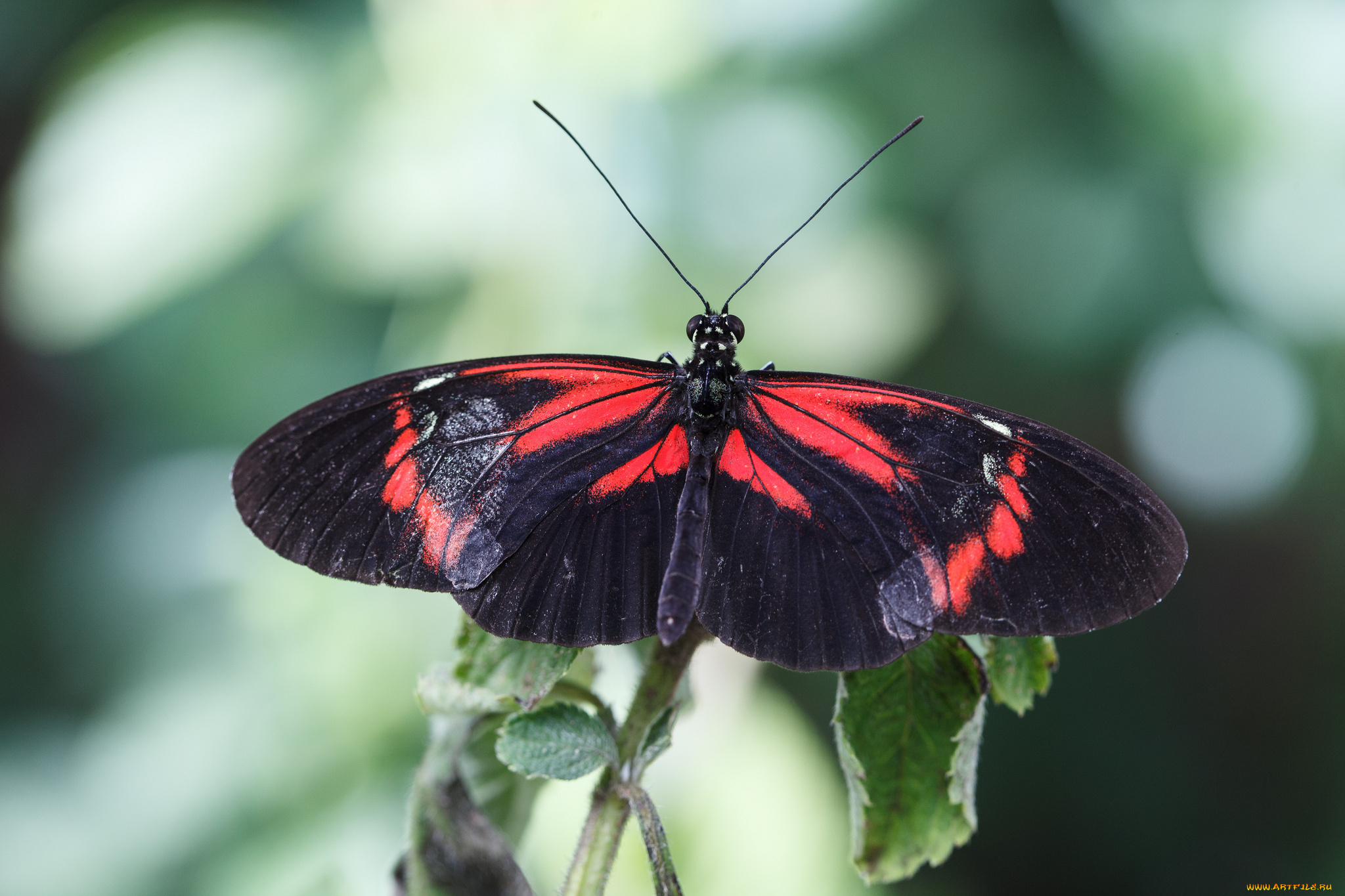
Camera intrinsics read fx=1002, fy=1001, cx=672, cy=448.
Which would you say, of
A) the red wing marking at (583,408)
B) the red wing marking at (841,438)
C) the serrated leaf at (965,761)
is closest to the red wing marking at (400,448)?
the red wing marking at (583,408)

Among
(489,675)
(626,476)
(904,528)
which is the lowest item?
(489,675)

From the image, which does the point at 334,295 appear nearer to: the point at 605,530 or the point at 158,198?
the point at 158,198

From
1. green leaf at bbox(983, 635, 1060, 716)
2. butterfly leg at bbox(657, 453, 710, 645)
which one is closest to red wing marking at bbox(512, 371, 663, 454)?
butterfly leg at bbox(657, 453, 710, 645)

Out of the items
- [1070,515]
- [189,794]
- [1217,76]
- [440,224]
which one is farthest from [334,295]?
[1217,76]

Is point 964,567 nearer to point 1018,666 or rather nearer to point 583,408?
point 1018,666

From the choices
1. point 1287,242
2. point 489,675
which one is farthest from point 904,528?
point 1287,242

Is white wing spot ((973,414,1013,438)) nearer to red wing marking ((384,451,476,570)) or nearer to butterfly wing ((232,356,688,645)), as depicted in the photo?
butterfly wing ((232,356,688,645))
